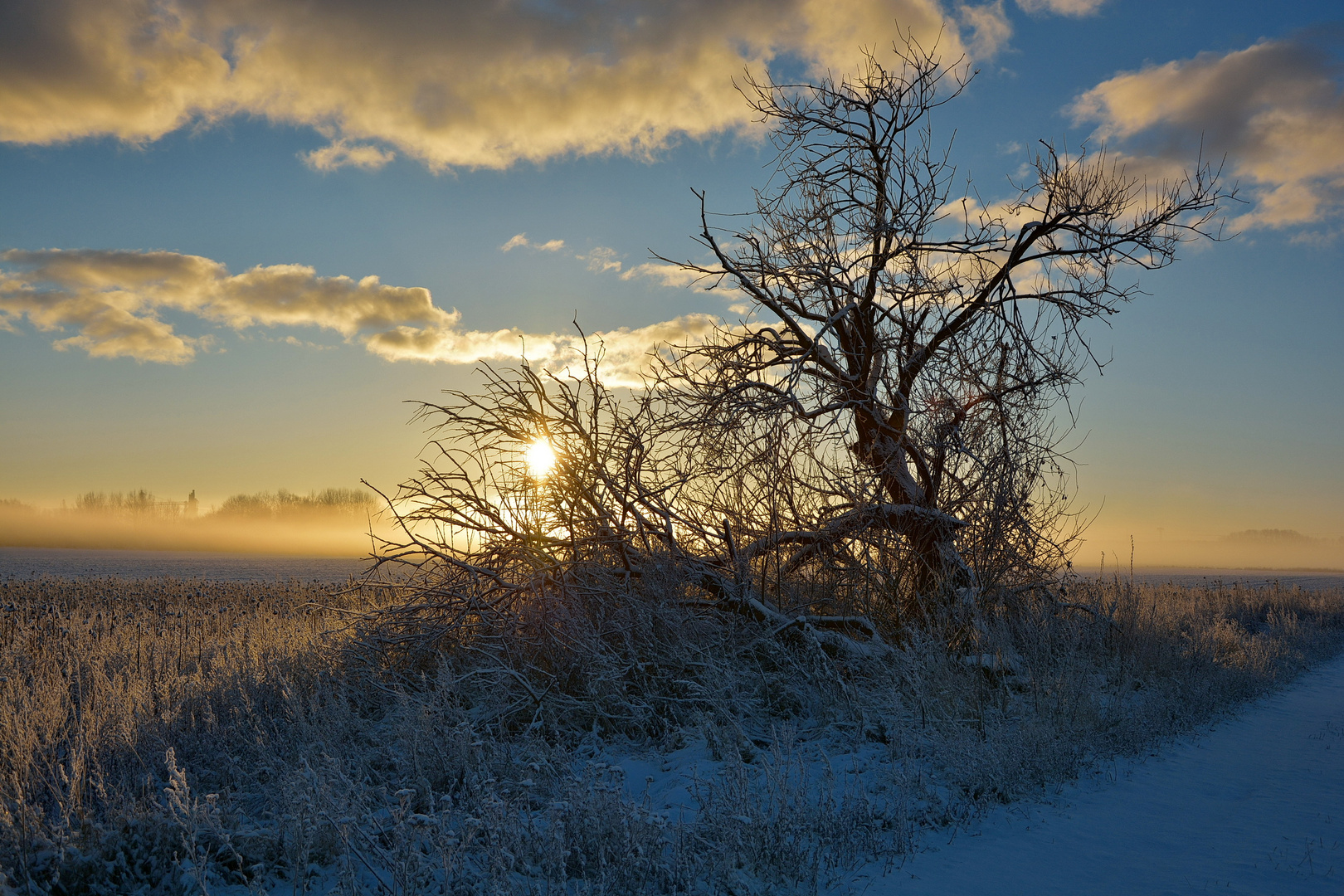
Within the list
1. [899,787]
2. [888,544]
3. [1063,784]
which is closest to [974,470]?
[888,544]

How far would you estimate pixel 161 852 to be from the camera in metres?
3.82

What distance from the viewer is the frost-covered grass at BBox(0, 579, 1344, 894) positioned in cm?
362

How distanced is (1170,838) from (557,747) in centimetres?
406

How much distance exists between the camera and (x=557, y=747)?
526 cm

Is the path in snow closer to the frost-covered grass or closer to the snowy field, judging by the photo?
the frost-covered grass

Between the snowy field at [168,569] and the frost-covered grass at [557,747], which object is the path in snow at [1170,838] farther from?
the snowy field at [168,569]

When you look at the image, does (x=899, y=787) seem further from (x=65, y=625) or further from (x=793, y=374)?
(x=65, y=625)

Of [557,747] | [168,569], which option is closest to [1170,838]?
[557,747]

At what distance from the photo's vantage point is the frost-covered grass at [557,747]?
3.62 m

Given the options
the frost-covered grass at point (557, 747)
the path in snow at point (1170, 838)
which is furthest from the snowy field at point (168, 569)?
the path in snow at point (1170, 838)

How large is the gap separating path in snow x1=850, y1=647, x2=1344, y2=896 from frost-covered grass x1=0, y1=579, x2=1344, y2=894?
247 mm

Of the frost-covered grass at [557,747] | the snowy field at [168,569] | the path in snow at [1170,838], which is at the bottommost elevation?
the snowy field at [168,569]

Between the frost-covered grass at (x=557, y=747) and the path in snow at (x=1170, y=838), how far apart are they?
0.25 m

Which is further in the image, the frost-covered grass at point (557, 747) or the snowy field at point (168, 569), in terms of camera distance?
the snowy field at point (168, 569)
